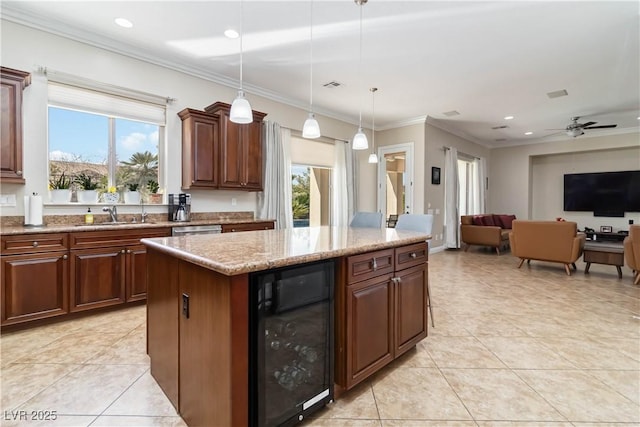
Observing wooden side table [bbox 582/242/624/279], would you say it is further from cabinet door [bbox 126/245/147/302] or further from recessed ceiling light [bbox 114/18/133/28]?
recessed ceiling light [bbox 114/18/133/28]

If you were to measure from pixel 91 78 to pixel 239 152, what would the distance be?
68.6 inches

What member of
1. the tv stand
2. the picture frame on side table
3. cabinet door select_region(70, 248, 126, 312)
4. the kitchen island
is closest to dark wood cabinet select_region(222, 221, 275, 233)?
cabinet door select_region(70, 248, 126, 312)

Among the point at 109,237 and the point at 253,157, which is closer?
the point at 109,237

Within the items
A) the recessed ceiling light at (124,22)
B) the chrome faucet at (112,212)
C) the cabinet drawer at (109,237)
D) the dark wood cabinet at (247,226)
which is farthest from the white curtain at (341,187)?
the recessed ceiling light at (124,22)

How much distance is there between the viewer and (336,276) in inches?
65.9

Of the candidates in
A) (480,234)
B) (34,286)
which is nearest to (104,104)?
(34,286)

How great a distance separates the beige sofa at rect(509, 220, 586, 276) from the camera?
185 inches

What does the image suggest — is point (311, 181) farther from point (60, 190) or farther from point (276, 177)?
point (60, 190)

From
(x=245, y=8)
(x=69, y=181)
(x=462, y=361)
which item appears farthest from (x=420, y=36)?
(x=69, y=181)

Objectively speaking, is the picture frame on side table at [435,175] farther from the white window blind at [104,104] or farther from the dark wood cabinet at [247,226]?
the white window blind at [104,104]

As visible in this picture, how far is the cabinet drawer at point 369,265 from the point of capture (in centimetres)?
168

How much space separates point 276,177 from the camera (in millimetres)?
4793

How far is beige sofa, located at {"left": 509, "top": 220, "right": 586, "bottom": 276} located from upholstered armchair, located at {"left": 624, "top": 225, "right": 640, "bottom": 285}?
1.82ft

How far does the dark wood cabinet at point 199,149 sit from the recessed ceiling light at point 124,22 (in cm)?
96
